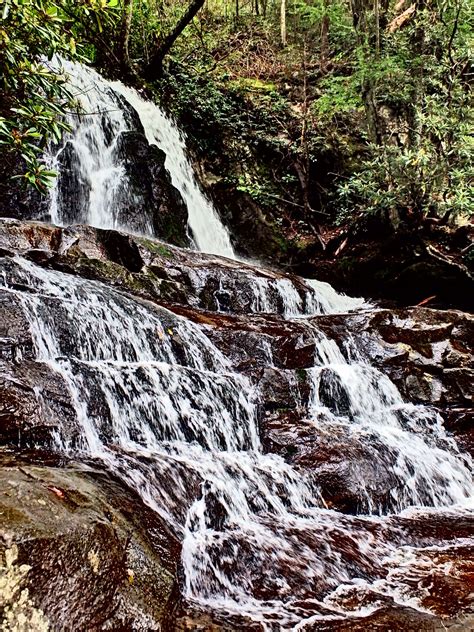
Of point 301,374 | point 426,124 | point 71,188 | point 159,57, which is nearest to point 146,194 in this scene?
point 71,188

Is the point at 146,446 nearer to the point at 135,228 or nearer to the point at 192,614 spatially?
the point at 192,614

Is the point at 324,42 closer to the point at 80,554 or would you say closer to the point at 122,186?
the point at 122,186

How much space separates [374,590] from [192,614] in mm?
1269

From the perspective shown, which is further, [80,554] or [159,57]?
[159,57]

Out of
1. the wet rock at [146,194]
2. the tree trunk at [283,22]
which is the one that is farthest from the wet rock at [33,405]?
the tree trunk at [283,22]

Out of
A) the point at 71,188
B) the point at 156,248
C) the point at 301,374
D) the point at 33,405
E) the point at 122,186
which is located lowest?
the point at 33,405

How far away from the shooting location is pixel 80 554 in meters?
2.25

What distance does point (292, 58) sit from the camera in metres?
18.5

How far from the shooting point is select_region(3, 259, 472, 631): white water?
125 inches

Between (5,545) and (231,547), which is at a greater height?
(5,545)

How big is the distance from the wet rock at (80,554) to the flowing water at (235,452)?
19.1 inches

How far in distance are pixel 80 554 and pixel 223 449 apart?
2566 mm

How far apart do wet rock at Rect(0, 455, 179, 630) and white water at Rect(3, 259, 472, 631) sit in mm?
512

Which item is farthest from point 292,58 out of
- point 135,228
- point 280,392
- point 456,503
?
point 456,503
